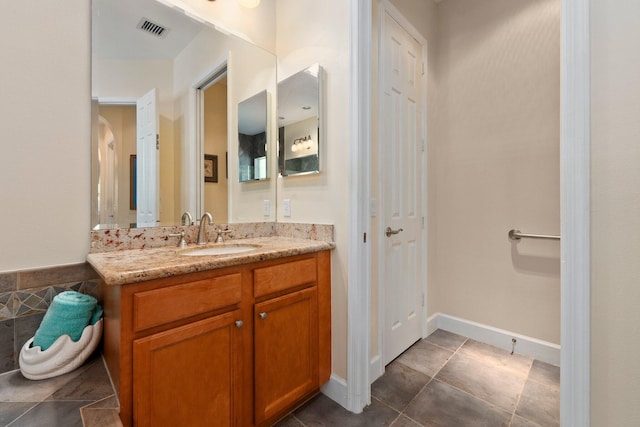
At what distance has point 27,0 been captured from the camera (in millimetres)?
1100

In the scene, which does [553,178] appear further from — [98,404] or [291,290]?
[98,404]

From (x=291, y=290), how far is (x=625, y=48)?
1528 mm

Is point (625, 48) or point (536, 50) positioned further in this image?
point (536, 50)

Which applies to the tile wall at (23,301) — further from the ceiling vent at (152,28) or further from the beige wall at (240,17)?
the beige wall at (240,17)

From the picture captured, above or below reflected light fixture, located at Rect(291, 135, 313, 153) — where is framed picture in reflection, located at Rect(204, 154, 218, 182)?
below

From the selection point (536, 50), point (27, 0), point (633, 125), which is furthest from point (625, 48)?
point (27, 0)

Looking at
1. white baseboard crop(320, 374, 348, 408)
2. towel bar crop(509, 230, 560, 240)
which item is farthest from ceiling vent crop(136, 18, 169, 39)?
towel bar crop(509, 230, 560, 240)

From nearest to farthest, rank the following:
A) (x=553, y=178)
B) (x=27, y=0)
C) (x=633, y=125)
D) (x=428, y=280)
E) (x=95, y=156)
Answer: (x=633, y=125)
(x=27, y=0)
(x=95, y=156)
(x=553, y=178)
(x=428, y=280)

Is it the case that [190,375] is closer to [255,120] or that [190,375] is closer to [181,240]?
[181,240]

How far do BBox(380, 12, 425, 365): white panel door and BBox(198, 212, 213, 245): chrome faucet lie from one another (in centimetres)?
111

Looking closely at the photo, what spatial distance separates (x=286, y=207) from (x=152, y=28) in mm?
1258

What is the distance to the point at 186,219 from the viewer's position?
5.32ft

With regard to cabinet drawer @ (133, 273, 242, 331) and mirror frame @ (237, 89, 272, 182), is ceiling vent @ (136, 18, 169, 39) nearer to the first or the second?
mirror frame @ (237, 89, 272, 182)

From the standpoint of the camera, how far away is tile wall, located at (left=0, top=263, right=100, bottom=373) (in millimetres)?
1056
